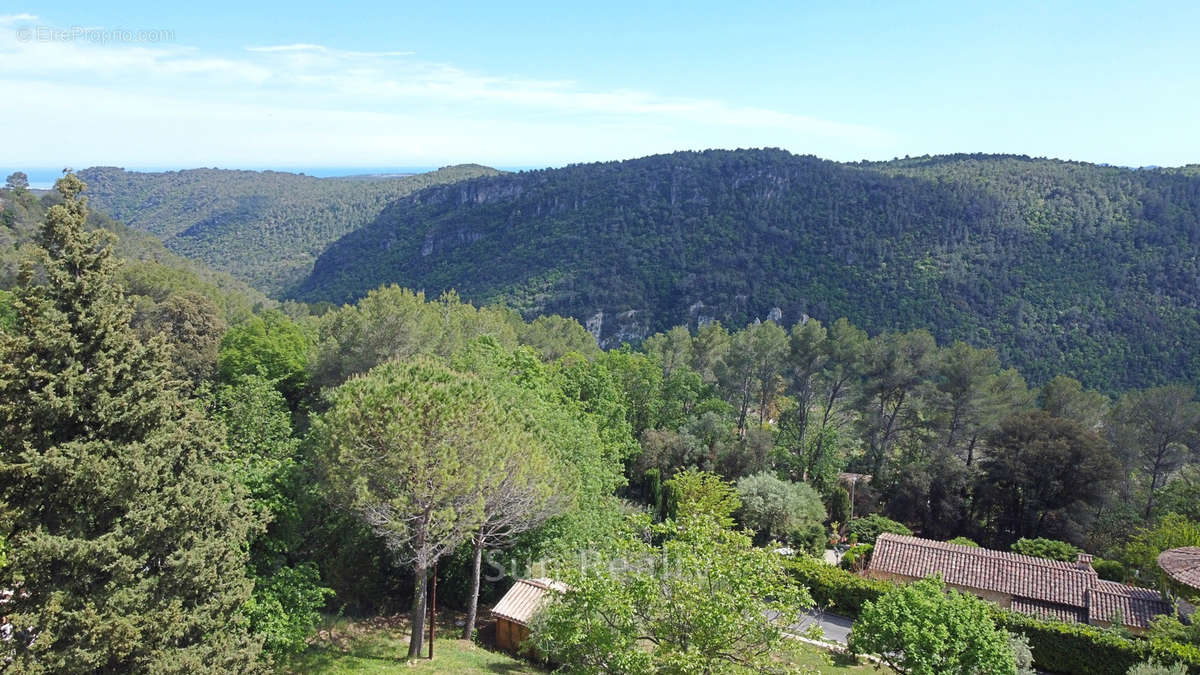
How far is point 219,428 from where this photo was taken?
14766mm

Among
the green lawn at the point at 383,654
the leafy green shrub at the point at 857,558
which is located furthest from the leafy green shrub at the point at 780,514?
the green lawn at the point at 383,654

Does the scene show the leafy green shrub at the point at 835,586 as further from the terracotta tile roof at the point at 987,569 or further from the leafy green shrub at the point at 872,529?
the leafy green shrub at the point at 872,529

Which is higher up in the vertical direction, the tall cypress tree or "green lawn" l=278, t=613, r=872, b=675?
the tall cypress tree

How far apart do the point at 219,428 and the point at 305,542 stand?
4548mm

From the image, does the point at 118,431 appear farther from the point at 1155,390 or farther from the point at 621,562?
the point at 1155,390

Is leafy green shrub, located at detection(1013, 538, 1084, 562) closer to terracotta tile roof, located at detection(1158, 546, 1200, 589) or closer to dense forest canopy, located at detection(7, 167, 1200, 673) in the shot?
dense forest canopy, located at detection(7, 167, 1200, 673)

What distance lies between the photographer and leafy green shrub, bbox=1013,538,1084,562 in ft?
87.2

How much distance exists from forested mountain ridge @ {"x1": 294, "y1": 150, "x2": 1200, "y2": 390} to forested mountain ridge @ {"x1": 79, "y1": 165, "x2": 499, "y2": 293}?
2329 cm

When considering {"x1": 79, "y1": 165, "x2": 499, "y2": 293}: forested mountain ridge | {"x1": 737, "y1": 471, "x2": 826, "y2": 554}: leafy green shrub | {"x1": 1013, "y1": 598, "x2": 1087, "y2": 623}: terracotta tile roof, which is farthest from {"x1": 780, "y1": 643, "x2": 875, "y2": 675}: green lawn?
{"x1": 79, "y1": 165, "x2": 499, "y2": 293}: forested mountain ridge

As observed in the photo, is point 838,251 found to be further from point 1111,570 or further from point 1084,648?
point 1084,648

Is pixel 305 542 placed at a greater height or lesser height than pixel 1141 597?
greater

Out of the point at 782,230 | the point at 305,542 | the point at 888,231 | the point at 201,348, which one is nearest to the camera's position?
the point at 305,542

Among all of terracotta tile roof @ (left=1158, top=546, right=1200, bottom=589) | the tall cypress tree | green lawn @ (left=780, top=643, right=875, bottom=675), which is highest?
the tall cypress tree

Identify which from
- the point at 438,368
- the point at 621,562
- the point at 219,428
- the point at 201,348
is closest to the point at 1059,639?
the point at 621,562
